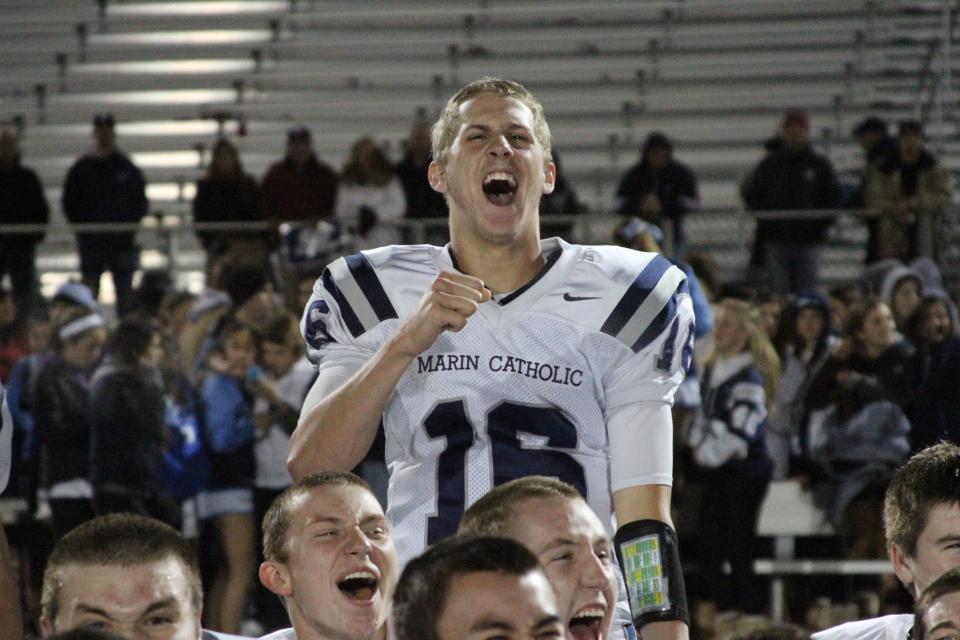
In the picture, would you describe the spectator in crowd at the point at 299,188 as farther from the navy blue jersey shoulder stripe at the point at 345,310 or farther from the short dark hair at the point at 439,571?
the short dark hair at the point at 439,571

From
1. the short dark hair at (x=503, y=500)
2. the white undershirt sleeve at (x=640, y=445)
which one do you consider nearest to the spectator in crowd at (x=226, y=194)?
the white undershirt sleeve at (x=640, y=445)

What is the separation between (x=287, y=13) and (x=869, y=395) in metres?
8.50

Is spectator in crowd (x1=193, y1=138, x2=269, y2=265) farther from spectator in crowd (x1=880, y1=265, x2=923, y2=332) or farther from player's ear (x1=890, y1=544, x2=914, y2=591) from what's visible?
player's ear (x1=890, y1=544, x2=914, y2=591)

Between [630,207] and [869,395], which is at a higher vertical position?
[630,207]

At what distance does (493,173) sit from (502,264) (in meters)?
0.20

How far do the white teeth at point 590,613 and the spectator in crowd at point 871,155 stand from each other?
246 inches

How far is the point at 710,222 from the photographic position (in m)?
9.05

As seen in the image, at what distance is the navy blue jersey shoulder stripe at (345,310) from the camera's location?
336cm

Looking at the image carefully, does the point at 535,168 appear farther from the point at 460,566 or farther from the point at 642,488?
the point at 460,566

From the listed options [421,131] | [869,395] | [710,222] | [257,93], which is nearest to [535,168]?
[869,395]

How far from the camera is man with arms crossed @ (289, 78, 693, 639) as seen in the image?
3.17m

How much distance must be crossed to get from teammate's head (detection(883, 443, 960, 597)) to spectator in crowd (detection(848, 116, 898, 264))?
5.39 m

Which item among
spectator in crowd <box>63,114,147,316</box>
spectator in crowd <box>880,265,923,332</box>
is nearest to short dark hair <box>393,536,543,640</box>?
spectator in crowd <box>880,265,923,332</box>

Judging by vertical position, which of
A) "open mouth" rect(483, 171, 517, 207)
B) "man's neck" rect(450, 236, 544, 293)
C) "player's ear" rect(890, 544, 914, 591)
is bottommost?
"player's ear" rect(890, 544, 914, 591)
